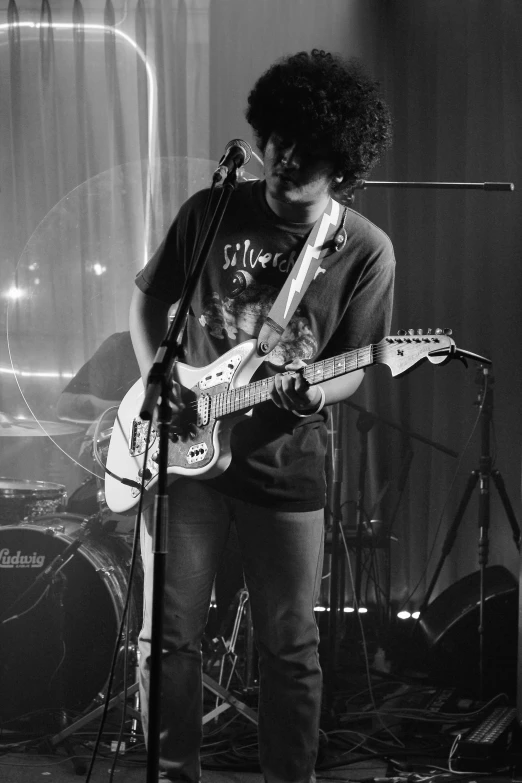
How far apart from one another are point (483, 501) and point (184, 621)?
1.59 metres

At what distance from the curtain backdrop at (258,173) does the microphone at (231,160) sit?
169 centimetres

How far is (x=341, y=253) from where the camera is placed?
2166mm

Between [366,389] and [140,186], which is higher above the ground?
[140,186]

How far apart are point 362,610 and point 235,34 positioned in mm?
2538

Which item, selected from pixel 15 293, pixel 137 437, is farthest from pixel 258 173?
pixel 137 437

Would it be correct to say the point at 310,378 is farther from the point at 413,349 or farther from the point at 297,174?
the point at 297,174

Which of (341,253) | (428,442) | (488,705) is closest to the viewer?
(341,253)

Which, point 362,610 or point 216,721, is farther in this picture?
point 362,610

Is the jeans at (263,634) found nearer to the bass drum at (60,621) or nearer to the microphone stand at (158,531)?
the microphone stand at (158,531)

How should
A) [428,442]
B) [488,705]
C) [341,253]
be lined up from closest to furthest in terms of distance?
[341,253]
[488,705]
[428,442]

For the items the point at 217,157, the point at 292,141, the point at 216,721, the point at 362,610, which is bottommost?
the point at 216,721

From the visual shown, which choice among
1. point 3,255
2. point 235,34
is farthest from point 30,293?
point 235,34

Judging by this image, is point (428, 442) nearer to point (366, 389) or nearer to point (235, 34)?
point (366, 389)

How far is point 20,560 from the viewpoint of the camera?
3.21 metres
